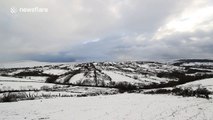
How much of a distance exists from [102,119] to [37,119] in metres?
6.28

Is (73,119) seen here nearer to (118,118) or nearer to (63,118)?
(63,118)

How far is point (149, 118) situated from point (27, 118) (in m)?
11.9

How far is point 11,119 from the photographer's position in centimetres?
2262

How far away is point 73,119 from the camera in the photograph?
891 inches

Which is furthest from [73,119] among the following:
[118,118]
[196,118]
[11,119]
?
[196,118]

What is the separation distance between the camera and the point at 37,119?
73.6 ft

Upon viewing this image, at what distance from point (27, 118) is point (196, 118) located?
15974 millimetres

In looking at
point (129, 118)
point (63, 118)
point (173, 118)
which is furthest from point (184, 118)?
A: point (63, 118)

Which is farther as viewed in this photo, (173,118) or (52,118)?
(52,118)

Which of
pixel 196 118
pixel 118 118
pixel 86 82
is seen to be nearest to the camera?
pixel 196 118

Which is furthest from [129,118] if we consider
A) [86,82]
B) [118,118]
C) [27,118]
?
[86,82]

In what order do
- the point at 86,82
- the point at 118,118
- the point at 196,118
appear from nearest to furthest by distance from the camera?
1. the point at 196,118
2. the point at 118,118
3. the point at 86,82

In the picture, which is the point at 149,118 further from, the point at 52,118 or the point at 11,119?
the point at 11,119

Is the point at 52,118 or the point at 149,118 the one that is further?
the point at 52,118
